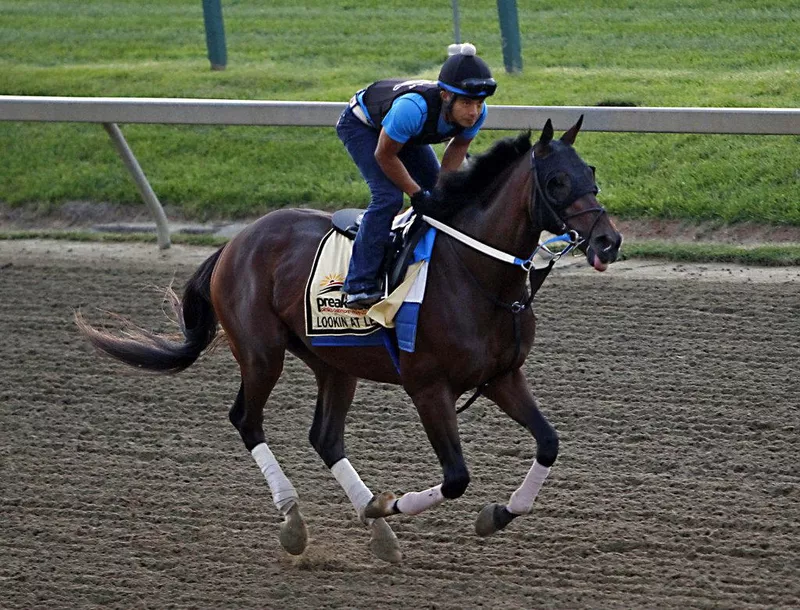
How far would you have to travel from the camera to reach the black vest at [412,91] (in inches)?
179

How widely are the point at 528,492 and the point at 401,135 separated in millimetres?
1415

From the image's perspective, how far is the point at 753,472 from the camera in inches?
207

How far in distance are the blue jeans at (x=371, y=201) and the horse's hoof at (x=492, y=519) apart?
3.14ft

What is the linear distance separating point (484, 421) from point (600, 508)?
1139 millimetres

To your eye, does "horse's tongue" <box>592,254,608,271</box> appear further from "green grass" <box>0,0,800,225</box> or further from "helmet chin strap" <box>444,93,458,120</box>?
"green grass" <box>0,0,800,225</box>

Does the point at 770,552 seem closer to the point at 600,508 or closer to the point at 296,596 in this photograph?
the point at 600,508

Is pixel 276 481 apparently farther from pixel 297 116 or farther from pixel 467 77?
pixel 297 116

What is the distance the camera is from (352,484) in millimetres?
5039

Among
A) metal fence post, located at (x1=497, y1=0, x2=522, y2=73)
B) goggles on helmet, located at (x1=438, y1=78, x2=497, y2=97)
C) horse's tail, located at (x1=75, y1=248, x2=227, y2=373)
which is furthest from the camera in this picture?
metal fence post, located at (x1=497, y1=0, x2=522, y2=73)

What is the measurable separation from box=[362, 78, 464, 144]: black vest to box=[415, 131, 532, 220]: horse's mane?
0.16m

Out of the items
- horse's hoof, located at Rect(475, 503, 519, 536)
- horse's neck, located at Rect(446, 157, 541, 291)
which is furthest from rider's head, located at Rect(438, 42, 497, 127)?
horse's hoof, located at Rect(475, 503, 519, 536)

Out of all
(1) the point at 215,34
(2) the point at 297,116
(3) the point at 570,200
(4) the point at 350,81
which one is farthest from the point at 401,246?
(1) the point at 215,34

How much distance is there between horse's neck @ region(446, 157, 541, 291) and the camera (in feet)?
14.6

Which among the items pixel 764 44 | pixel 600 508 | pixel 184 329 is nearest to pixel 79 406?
pixel 184 329
